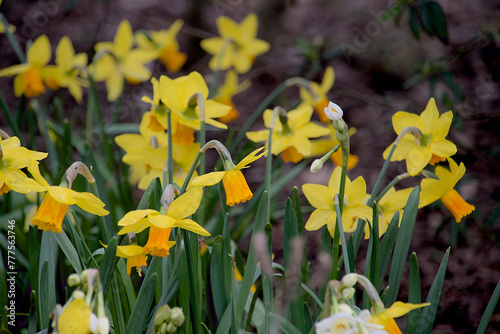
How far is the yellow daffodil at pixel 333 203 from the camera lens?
1280mm

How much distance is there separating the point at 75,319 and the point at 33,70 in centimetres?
193

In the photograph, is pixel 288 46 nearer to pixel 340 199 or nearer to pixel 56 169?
pixel 56 169

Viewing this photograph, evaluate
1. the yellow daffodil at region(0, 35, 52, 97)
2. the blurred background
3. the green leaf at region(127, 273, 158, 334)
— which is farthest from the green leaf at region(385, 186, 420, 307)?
the yellow daffodil at region(0, 35, 52, 97)

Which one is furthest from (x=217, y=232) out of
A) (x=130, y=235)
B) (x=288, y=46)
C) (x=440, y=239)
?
(x=288, y=46)

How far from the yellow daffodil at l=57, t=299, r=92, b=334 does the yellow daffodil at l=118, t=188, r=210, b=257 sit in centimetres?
23

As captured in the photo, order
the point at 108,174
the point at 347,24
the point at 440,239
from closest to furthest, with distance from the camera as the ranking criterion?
the point at 108,174, the point at 440,239, the point at 347,24

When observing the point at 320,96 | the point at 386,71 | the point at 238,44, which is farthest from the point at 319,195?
the point at 386,71

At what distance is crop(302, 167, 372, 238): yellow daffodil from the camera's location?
1.28m

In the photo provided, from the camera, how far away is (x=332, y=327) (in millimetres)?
825

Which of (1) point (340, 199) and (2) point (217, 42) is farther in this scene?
(2) point (217, 42)

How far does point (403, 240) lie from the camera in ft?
4.00

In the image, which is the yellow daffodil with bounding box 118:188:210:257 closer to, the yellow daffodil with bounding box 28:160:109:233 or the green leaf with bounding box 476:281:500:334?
the yellow daffodil with bounding box 28:160:109:233

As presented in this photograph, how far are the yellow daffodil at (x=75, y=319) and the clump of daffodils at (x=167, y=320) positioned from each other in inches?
11.8

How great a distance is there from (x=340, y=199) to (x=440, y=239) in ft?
5.09
